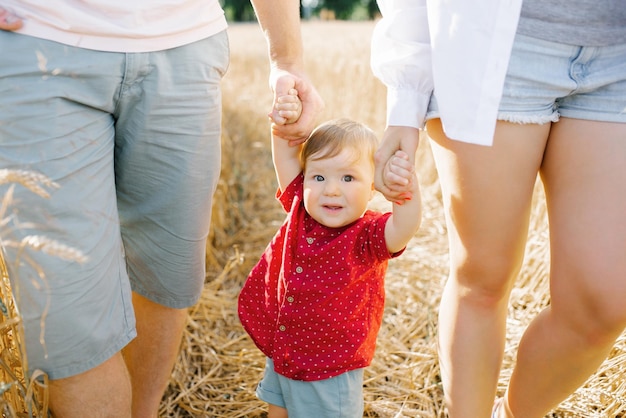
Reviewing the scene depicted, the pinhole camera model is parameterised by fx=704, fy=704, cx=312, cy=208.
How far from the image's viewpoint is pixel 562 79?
1294mm

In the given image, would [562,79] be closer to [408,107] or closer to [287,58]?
[408,107]

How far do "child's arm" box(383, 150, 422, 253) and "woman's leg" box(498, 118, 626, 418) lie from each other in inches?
10.6

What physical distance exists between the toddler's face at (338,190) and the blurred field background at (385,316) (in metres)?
0.59

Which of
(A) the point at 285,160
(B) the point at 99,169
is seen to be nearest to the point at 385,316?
(A) the point at 285,160

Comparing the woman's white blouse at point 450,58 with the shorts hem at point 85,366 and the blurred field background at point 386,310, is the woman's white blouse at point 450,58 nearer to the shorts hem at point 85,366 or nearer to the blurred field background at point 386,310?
the shorts hem at point 85,366

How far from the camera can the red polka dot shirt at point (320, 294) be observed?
5.29 feet

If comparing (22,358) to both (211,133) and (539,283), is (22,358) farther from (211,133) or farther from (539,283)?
(539,283)

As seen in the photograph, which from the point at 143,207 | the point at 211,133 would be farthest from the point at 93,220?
the point at 211,133

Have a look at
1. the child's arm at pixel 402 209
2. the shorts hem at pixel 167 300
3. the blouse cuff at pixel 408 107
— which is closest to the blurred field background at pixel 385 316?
the shorts hem at pixel 167 300

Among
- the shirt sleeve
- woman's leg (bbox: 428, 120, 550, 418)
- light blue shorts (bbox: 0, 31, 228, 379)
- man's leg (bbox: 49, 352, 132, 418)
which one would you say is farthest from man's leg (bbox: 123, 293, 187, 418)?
the shirt sleeve

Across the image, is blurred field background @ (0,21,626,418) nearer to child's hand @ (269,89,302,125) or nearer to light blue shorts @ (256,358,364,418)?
light blue shorts @ (256,358,364,418)

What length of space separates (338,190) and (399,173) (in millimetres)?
206

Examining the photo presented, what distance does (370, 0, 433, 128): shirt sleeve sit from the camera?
4.69 feet

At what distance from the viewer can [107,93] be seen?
139 centimetres
